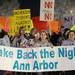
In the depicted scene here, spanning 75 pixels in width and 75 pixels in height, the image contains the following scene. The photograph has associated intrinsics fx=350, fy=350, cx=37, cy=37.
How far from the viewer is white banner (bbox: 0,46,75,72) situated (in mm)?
5184

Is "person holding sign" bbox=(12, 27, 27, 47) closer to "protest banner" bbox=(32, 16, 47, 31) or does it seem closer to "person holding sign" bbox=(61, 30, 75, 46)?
"protest banner" bbox=(32, 16, 47, 31)

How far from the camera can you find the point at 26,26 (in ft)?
17.3

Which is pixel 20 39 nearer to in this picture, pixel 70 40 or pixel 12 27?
pixel 12 27

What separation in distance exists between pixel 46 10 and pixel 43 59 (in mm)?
735

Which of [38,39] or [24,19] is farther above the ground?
[24,19]

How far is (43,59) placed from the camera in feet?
17.1

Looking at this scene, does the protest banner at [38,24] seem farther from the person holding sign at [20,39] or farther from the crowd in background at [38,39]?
the person holding sign at [20,39]

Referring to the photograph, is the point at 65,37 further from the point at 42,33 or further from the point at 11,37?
the point at 11,37

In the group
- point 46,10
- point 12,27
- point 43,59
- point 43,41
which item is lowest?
point 43,59

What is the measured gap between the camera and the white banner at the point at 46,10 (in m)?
5.23

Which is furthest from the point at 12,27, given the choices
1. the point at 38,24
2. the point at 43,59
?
the point at 43,59

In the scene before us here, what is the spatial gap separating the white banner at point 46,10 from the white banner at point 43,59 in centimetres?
45

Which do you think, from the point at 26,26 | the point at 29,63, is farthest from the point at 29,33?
the point at 29,63

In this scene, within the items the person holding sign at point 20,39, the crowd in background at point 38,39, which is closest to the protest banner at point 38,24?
the crowd in background at point 38,39
